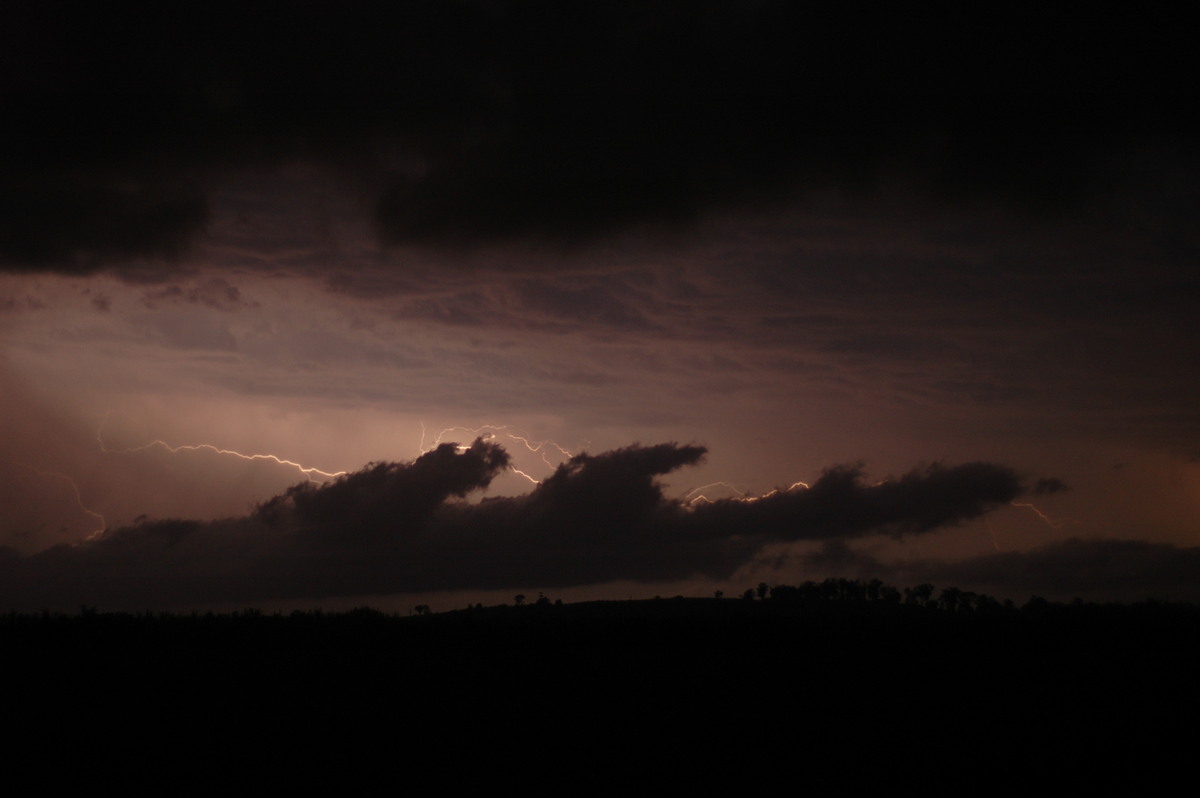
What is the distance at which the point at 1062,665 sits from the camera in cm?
2684

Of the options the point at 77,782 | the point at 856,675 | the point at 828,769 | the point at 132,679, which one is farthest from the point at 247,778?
the point at 856,675

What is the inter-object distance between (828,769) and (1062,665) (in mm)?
13090

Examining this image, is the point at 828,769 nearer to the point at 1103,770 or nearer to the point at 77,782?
the point at 1103,770

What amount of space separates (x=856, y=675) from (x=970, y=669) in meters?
3.69

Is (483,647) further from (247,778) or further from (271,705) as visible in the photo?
(247,778)

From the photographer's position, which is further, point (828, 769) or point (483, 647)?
point (483, 647)

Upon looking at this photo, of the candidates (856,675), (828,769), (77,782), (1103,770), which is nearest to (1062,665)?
(856,675)

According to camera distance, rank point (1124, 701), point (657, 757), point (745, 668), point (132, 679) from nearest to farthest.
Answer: point (657, 757) → point (1124, 701) → point (132, 679) → point (745, 668)

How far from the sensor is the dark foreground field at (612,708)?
707 inches

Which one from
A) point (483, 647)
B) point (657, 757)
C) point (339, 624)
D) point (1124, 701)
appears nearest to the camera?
point (657, 757)

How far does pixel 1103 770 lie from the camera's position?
17.9 meters

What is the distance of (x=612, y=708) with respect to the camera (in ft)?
74.3

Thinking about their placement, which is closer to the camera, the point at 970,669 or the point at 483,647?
the point at 970,669

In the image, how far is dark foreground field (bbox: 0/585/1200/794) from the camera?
18.0 metres
